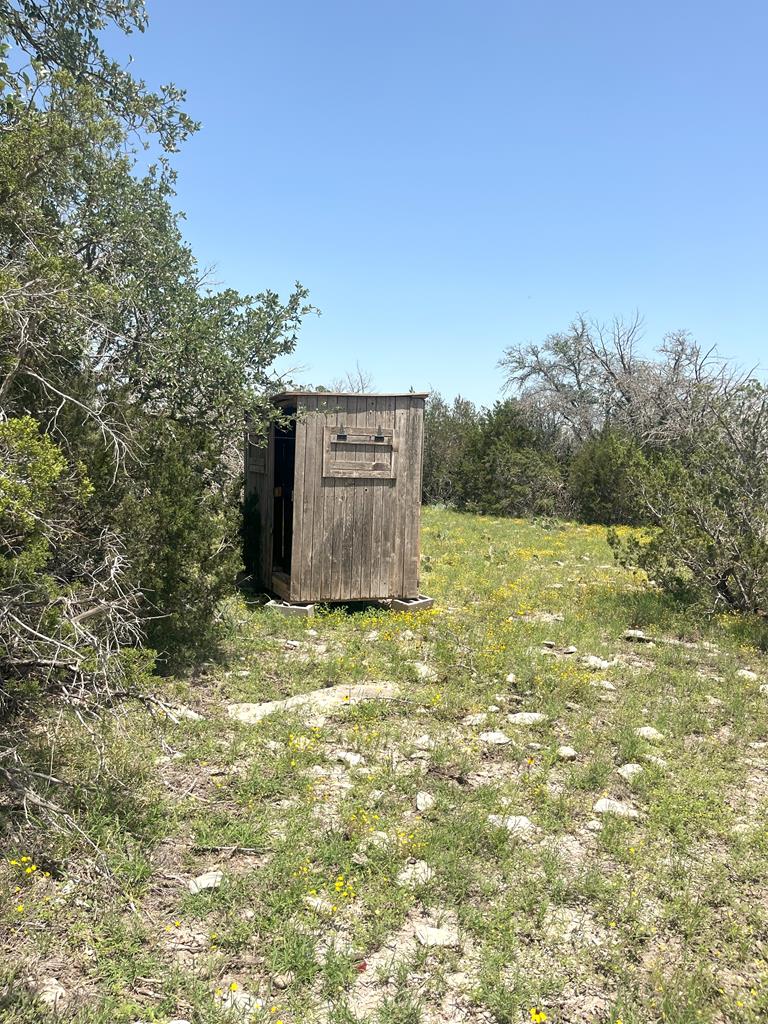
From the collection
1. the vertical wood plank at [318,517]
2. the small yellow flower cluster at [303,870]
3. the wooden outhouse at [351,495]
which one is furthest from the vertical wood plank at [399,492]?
the small yellow flower cluster at [303,870]

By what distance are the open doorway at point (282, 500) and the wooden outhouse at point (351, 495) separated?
0.50 feet

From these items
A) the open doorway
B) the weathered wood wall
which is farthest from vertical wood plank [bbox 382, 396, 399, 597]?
the open doorway

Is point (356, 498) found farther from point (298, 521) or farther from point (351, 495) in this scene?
point (298, 521)

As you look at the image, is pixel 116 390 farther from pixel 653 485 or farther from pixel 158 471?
pixel 653 485

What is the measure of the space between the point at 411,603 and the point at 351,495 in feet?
5.07

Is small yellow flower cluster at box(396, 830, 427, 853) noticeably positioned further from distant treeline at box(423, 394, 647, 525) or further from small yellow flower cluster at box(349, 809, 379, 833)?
distant treeline at box(423, 394, 647, 525)

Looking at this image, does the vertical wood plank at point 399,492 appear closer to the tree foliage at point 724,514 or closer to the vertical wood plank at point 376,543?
the vertical wood plank at point 376,543

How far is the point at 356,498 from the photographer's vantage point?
8617 millimetres

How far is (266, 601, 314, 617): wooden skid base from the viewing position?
828 centimetres

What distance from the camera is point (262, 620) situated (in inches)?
311

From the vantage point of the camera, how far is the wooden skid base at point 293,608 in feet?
27.2

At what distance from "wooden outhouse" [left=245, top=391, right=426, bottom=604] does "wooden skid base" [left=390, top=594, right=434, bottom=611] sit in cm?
6

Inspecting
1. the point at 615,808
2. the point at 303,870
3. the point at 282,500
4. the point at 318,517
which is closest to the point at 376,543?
the point at 318,517

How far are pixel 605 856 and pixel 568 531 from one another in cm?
1560
